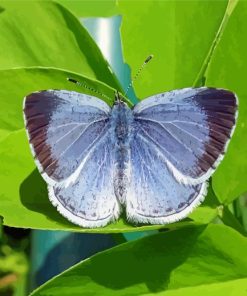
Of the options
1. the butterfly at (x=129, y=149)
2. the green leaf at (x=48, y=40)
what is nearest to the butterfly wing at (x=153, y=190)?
the butterfly at (x=129, y=149)

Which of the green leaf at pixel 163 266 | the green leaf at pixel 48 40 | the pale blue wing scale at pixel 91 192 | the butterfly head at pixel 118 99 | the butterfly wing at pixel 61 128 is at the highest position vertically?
the green leaf at pixel 48 40

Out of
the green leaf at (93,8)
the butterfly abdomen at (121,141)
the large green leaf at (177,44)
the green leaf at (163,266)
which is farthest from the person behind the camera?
the green leaf at (93,8)

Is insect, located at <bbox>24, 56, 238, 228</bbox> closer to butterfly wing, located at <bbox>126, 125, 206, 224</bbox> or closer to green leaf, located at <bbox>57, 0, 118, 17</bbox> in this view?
butterfly wing, located at <bbox>126, 125, 206, 224</bbox>

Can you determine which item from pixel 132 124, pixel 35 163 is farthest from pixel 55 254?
pixel 35 163

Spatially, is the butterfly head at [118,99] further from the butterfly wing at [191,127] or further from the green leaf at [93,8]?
the green leaf at [93,8]

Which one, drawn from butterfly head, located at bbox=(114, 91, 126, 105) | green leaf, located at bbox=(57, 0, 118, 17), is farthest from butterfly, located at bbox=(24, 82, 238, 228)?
green leaf, located at bbox=(57, 0, 118, 17)

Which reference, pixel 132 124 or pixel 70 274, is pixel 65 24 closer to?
pixel 132 124

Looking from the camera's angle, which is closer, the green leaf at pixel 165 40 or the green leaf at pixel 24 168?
the green leaf at pixel 24 168
